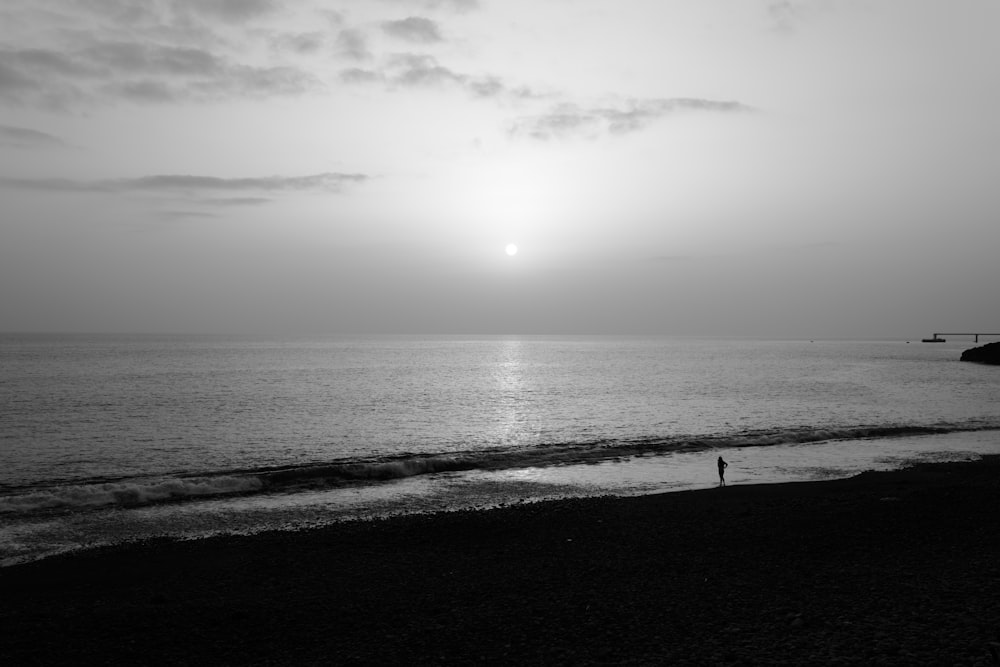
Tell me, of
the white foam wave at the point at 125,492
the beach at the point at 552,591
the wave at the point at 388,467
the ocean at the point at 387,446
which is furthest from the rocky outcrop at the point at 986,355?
the white foam wave at the point at 125,492

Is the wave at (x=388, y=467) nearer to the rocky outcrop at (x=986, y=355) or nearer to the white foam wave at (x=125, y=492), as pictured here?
the white foam wave at (x=125, y=492)

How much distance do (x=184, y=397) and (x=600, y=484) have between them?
55.2 m

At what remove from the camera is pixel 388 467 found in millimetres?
36031

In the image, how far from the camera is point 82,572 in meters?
18.7

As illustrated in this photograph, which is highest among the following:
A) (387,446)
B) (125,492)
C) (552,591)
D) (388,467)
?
(552,591)

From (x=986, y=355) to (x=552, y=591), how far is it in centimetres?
18594

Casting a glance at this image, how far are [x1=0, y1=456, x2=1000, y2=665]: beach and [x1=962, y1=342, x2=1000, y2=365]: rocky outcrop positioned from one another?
16550 centimetres

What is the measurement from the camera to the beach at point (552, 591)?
A: 1180cm

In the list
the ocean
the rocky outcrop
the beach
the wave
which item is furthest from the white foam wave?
the rocky outcrop

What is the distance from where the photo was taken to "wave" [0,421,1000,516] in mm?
28625

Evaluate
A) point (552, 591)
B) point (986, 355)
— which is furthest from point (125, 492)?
point (986, 355)

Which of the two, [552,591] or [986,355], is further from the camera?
[986,355]

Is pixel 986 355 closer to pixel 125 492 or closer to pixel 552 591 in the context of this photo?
pixel 552 591

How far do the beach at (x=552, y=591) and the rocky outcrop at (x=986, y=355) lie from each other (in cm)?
16550
